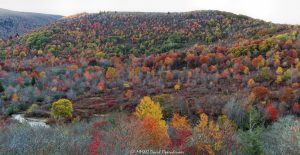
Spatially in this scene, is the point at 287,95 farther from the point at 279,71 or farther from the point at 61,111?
the point at 61,111

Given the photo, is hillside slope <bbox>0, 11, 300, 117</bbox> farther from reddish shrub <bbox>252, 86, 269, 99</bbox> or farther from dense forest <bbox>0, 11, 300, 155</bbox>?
dense forest <bbox>0, 11, 300, 155</bbox>

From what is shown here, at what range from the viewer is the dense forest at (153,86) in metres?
32.2

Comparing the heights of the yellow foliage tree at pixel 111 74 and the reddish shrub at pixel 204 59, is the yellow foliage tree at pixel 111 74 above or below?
below

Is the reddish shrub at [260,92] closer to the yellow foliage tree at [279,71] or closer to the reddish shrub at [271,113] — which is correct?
the reddish shrub at [271,113]

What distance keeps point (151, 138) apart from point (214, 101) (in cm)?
3755

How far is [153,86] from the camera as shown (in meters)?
92.0

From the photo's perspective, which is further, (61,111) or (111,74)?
(111,74)

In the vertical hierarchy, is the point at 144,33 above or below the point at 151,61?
above

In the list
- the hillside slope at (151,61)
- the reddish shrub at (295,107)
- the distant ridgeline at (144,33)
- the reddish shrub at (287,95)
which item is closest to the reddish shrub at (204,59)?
the hillside slope at (151,61)

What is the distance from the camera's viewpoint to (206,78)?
94.2 meters

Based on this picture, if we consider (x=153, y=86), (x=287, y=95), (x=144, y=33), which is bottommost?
(x=153, y=86)

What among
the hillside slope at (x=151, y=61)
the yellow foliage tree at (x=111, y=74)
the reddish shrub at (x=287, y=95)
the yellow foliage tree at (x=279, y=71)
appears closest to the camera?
the reddish shrub at (x=287, y=95)

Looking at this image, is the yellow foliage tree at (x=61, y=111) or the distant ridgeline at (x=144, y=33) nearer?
the yellow foliage tree at (x=61, y=111)

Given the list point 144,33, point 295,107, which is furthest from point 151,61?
point 295,107
